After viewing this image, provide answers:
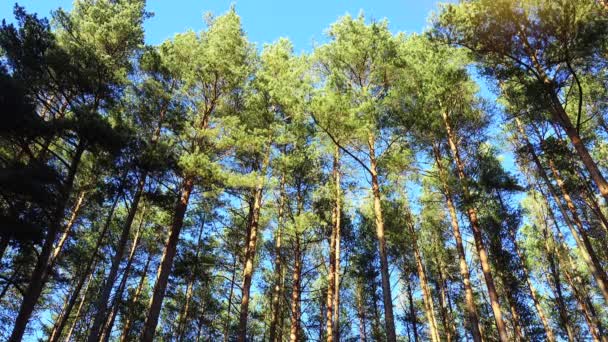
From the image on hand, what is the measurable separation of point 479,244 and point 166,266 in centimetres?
852

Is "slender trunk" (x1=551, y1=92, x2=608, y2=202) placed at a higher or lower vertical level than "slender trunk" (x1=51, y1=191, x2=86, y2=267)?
lower

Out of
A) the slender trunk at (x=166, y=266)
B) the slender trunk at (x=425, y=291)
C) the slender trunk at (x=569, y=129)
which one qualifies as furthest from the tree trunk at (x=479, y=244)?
the slender trunk at (x=166, y=266)

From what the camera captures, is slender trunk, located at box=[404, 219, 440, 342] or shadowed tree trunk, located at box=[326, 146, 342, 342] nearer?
shadowed tree trunk, located at box=[326, 146, 342, 342]

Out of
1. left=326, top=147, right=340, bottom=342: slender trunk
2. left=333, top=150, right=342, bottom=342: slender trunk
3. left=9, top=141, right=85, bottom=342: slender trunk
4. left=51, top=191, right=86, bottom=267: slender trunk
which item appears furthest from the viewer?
left=51, top=191, right=86, bottom=267: slender trunk

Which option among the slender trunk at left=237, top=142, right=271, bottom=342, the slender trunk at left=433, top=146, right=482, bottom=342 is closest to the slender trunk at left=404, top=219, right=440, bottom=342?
the slender trunk at left=433, top=146, right=482, bottom=342

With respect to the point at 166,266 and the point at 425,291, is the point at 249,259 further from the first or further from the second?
the point at 425,291

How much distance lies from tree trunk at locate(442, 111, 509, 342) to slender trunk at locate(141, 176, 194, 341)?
8.07 meters

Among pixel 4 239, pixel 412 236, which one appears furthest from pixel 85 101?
pixel 412 236

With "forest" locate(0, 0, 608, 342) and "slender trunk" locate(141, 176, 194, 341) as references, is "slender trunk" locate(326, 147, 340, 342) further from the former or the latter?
"slender trunk" locate(141, 176, 194, 341)

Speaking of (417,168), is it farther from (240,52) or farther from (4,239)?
(4,239)

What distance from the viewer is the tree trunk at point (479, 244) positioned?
31.3 feet

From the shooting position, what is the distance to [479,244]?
1059 cm

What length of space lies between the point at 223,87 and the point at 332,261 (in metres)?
6.80

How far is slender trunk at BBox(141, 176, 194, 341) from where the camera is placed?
29.6 feet
